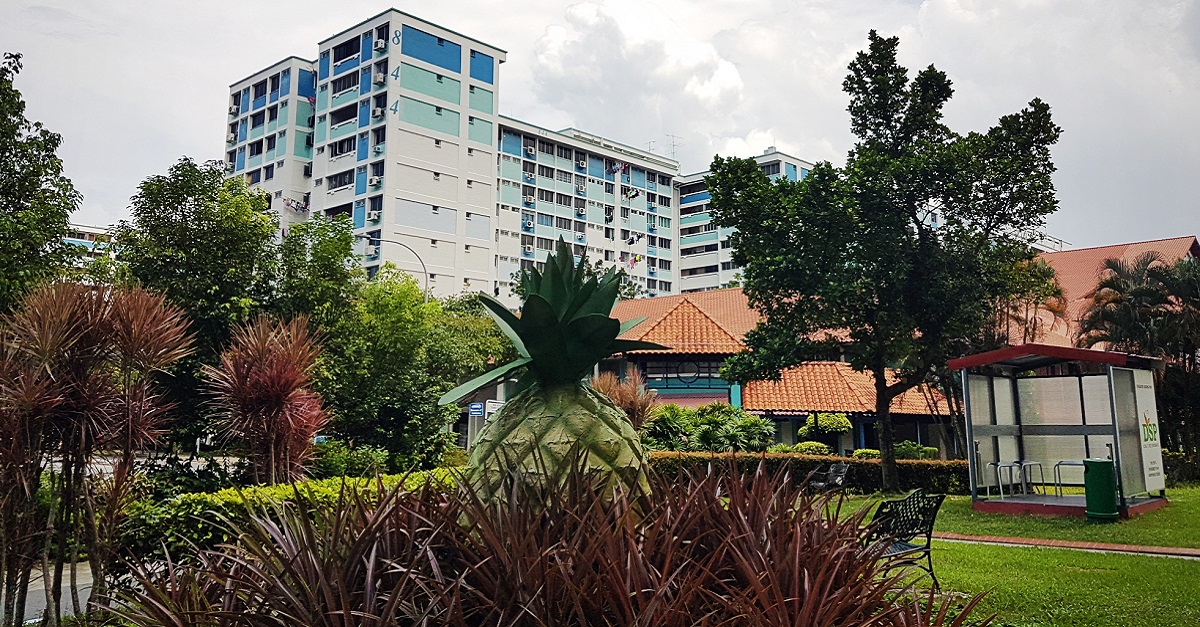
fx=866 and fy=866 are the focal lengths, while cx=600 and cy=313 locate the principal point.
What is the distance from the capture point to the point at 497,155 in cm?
6412

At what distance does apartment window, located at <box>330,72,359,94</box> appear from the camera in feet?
185

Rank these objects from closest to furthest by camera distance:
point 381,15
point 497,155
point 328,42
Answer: point 381,15 < point 328,42 < point 497,155

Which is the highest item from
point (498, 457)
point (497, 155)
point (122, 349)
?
point (497, 155)

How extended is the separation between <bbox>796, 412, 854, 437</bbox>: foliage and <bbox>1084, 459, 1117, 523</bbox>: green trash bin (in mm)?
14180

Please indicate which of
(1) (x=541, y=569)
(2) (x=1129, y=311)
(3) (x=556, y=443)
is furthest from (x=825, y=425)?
(1) (x=541, y=569)

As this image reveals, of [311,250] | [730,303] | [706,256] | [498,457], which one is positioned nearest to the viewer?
[498,457]

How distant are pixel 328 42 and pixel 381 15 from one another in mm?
5995

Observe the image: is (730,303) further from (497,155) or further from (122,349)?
(122,349)

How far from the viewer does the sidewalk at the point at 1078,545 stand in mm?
10812

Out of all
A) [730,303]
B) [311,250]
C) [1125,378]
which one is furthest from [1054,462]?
[730,303]

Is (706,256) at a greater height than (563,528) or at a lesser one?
greater

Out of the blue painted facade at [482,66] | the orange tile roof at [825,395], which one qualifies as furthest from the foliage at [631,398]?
the blue painted facade at [482,66]

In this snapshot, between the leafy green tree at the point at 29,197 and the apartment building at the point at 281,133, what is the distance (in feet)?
146

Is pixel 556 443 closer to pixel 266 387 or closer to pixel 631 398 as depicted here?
pixel 266 387
